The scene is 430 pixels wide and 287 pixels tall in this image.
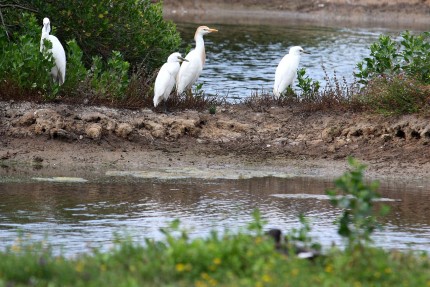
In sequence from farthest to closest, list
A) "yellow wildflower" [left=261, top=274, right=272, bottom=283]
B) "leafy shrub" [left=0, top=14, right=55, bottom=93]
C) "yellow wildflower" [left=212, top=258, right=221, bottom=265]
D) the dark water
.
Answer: "leafy shrub" [left=0, top=14, right=55, bottom=93]
the dark water
"yellow wildflower" [left=212, top=258, right=221, bottom=265]
"yellow wildflower" [left=261, top=274, right=272, bottom=283]

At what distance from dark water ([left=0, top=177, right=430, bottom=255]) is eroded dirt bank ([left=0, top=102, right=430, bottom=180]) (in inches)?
30.7

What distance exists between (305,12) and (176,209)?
3822 cm

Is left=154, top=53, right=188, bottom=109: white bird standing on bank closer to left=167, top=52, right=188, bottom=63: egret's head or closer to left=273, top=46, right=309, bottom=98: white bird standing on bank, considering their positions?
left=167, top=52, right=188, bottom=63: egret's head

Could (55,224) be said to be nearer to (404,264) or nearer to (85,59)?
(404,264)

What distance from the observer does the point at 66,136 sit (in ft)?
41.4

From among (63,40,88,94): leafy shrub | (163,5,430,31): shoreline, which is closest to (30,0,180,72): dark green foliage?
(63,40,88,94): leafy shrub

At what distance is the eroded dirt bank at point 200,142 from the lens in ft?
40.3

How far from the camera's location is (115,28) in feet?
53.5

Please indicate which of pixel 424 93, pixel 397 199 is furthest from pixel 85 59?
pixel 397 199

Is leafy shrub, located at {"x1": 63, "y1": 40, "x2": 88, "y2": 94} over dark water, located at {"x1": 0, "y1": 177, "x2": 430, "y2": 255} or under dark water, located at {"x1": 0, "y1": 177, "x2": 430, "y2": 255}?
over

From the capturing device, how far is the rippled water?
22.7 m

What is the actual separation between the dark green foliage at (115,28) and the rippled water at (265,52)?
7.37 ft

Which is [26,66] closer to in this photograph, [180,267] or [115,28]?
[115,28]

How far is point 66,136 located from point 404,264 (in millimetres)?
7133
